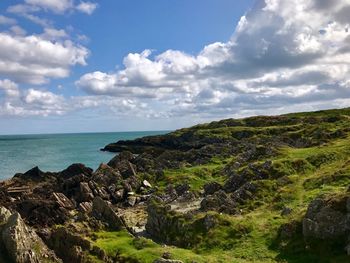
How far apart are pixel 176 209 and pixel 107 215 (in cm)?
1314

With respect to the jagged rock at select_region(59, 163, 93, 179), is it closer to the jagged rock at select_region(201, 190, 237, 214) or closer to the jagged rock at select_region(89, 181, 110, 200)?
the jagged rock at select_region(89, 181, 110, 200)

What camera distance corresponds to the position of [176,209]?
6322cm

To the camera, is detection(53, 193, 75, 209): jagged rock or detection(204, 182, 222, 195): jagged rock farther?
detection(53, 193, 75, 209): jagged rock

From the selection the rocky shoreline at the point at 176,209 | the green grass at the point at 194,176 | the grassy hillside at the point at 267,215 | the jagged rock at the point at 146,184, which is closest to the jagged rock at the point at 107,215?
the rocky shoreline at the point at 176,209

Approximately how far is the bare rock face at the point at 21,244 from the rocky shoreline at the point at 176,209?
9 centimetres

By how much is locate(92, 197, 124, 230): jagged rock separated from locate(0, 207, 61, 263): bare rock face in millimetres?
10386

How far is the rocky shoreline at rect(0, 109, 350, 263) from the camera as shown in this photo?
133ft

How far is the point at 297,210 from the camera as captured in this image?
159 feet

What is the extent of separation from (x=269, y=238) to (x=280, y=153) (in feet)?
132

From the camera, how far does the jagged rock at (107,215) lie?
2037 inches

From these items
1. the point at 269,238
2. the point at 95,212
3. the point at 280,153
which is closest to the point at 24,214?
the point at 95,212

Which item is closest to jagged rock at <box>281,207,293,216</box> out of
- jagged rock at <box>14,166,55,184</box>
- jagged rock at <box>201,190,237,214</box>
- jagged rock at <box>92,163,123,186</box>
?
jagged rock at <box>201,190,237,214</box>

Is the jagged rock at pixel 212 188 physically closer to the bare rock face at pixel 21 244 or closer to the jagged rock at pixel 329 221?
the jagged rock at pixel 329 221

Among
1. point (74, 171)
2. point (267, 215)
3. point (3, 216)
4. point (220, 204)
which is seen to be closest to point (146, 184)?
point (74, 171)
